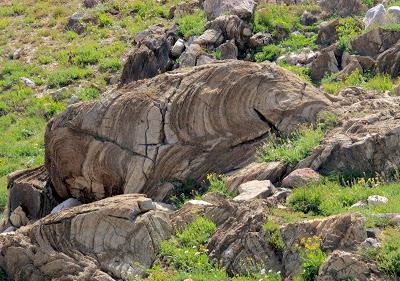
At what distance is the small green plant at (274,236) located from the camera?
36.8 ft

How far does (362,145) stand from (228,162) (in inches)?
107

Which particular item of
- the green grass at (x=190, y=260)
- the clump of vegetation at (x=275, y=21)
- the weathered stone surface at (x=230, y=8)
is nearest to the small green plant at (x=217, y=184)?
the green grass at (x=190, y=260)

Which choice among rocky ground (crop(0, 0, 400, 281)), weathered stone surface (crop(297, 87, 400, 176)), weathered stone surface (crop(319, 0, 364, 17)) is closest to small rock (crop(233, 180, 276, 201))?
rocky ground (crop(0, 0, 400, 281))

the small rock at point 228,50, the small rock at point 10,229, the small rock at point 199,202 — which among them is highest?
the small rock at point 199,202

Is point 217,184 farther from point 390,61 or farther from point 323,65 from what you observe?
point 323,65

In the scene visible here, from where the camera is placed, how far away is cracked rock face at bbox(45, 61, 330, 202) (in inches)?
591

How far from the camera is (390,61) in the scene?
18000mm

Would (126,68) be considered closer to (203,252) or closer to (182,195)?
(182,195)

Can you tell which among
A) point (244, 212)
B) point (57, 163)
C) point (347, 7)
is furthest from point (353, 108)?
point (347, 7)

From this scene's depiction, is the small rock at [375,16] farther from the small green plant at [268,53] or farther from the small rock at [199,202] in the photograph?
the small rock at [199,202]

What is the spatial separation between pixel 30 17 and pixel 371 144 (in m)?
19.8

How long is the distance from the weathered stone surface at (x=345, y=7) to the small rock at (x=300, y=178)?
1024 cm

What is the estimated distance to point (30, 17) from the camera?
99.4ft

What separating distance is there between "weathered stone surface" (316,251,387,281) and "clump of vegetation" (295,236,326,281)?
0.69ft
